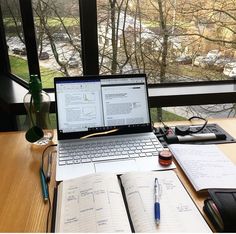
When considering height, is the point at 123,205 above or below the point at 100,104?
below

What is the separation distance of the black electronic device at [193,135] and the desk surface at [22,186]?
5 centimetres

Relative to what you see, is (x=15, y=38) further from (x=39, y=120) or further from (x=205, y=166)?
(x=205, y=166)

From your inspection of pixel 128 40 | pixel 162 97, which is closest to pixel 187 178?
pixel 162 97

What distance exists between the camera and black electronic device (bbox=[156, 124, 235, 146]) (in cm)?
109

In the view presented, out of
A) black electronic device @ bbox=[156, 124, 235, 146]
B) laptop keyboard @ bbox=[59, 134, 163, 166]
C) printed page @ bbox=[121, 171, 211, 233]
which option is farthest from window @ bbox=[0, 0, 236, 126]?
printed page @ bbox=[121, 171, 211, 233]

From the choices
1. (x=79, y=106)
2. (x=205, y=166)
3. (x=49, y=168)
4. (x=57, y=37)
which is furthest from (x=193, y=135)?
(x=57, y=37)

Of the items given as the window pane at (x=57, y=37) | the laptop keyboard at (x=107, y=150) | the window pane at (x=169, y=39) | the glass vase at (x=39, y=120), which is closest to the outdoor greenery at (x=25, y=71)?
the window pane at (x=57, y=37)

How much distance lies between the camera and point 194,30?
160 centimetres

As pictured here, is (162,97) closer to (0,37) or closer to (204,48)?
(204,48)

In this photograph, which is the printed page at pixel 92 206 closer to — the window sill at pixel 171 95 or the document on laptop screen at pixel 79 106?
the document on laptop screen at pixel 79 106

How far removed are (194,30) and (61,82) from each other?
975 mm

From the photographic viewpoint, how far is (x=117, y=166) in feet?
2.95

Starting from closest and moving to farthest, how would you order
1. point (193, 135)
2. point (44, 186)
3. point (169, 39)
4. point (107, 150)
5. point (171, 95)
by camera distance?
point (44, 186) < point (107, 150) < point (193, 135) < point (171, 95) < point (169, 39)

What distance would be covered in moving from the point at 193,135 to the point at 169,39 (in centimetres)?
76
